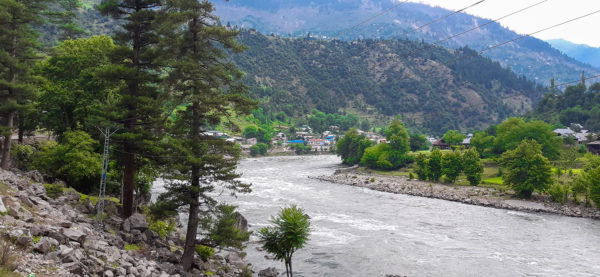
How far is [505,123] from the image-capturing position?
300ft

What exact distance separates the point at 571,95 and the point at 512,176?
101944 mm

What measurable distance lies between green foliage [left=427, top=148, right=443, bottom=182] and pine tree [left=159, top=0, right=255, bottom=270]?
202 ft

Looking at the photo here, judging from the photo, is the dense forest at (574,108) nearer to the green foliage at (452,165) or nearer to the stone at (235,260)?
the green foliage at (452,165)

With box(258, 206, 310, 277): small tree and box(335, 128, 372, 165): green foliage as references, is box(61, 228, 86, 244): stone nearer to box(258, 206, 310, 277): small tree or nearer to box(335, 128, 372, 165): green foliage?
box(258, 206, 310, 277): small tree

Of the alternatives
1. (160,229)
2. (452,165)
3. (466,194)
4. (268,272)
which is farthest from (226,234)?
(452,165)

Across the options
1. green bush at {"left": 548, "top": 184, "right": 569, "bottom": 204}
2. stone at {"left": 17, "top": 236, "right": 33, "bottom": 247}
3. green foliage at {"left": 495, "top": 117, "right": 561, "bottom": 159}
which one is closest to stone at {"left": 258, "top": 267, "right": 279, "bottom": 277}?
stone at {"left": 17, "top": 236, "right": 33, "bottom": 247}

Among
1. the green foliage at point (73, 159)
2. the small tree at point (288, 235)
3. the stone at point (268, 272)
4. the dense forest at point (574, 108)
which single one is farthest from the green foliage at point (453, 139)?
the green foliage at point (73, 159)

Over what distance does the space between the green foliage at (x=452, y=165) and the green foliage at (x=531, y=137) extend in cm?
1615

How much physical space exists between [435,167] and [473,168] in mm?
8404

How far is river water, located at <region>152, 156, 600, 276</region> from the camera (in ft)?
99.3

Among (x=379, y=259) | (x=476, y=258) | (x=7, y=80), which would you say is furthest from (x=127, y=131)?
(x=476, y=258)

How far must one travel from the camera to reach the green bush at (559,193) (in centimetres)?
5524

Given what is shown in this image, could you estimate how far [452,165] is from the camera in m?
74.9

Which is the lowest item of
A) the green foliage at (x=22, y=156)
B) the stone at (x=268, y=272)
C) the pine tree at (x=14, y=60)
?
the stone at (x=268, y=272)
